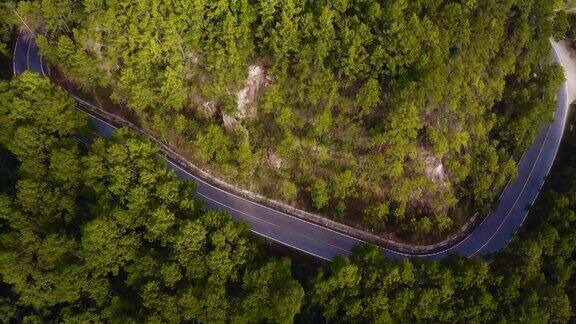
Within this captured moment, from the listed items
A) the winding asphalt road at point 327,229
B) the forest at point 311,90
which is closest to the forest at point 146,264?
the winding asphalt road at point 327,229

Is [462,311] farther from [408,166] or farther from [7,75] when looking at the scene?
[7,75]

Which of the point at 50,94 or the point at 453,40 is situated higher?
the point at 453,40

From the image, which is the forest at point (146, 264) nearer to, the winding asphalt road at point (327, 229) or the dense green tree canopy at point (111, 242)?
the dense green tree canopy at point (111, 242)

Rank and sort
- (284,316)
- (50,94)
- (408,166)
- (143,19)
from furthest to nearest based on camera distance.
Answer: (408,166)
(143,19)
(50,94)
(284,316)

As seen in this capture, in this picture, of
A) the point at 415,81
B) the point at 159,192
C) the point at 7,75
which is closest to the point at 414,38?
the point at 415,81

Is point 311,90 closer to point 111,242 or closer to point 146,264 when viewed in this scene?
point 146,264

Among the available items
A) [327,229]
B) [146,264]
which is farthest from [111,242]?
[327,229]
